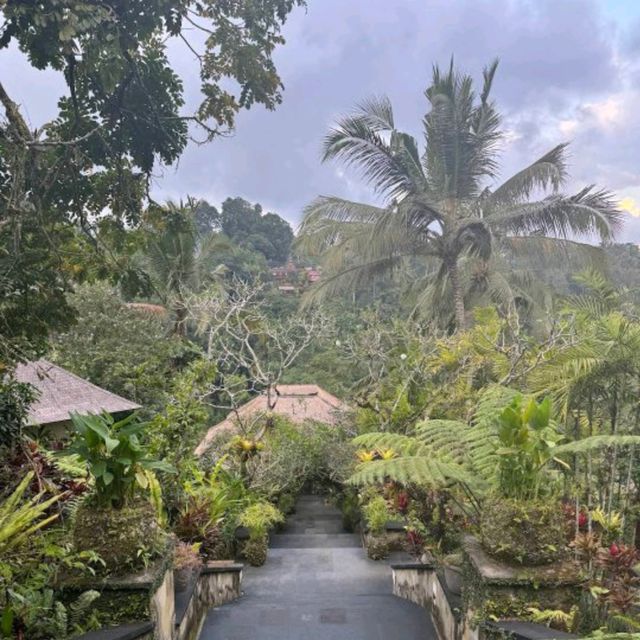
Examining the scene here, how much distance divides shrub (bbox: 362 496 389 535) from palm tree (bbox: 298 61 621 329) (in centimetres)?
531

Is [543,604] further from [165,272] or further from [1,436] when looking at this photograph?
[165,272]

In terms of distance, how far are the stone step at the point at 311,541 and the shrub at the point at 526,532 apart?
638cm

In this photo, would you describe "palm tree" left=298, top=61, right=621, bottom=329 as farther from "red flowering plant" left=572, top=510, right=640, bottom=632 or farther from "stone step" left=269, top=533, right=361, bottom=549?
"red flowering plant" left=572, top=510, right=640, bottom=632

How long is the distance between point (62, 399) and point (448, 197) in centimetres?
891

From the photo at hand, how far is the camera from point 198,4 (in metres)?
4.89

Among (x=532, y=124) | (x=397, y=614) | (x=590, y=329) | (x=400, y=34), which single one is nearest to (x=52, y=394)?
(x=397, y=614)

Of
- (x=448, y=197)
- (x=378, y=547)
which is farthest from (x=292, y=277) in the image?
(x=378, y=547)

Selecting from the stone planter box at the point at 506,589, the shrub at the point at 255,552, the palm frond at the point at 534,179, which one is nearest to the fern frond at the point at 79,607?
the stone planter box at the point at 506,589

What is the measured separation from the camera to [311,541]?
9.58 metres

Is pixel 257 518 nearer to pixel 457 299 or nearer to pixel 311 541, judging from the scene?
pixel 311 541

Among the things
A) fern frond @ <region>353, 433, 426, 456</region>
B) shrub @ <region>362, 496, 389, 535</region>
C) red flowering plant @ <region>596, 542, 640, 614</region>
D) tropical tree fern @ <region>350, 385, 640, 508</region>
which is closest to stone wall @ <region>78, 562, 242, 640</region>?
tropical tree fern @ <region>350, 385, 640, 508</region>

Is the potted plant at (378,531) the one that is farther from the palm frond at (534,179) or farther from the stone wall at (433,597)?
the palm frond at (534,179)

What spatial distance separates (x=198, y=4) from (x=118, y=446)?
153 inches

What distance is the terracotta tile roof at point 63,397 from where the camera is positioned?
922 centimetres
